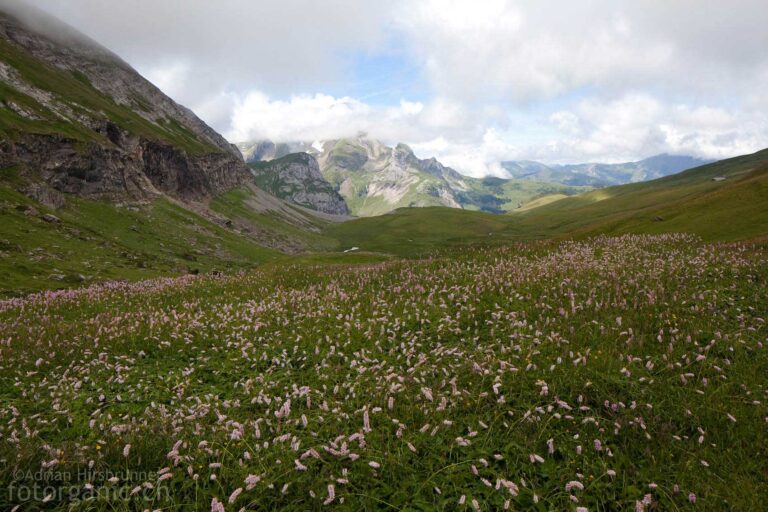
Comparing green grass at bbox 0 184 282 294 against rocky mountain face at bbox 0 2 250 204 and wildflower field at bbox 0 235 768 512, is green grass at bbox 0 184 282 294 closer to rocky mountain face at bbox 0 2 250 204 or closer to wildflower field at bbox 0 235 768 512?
rocky mountain face at bbox 0 2 250 204

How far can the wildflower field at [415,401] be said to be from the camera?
5375 millimetres

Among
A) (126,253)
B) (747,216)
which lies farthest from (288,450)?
(126,253)

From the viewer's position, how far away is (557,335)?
8.99 m

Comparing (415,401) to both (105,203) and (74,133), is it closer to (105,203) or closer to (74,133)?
(105,203)

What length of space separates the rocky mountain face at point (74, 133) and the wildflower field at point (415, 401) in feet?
271

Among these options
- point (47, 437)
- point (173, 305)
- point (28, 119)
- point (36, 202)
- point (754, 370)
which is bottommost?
point (754, 370)

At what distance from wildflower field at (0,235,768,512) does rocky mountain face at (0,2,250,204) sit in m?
82.7

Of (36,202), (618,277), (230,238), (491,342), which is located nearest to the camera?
(491,342)

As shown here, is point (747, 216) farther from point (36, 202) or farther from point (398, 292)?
point (36, 202)

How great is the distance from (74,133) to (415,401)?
122488 millimetres

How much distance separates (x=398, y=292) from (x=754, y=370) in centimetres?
920

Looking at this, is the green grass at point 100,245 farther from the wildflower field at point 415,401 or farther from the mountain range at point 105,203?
the wildflower field at point 415,401

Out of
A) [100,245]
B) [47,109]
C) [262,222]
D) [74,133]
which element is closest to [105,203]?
[74,133]

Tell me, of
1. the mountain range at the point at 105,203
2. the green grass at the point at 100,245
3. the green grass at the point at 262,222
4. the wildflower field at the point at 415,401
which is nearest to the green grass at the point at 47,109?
the mountain range at the point at 105,203
